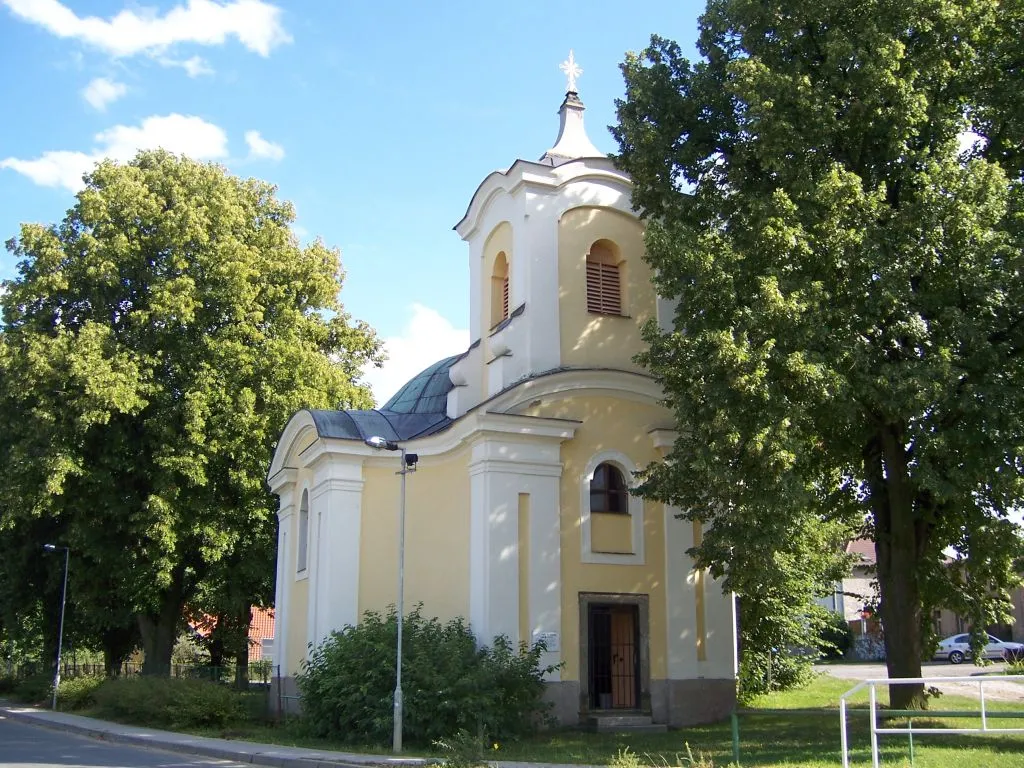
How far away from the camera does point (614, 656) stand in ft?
60.8

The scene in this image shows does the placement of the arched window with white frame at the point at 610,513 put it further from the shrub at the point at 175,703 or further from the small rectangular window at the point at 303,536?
the shrub at the point at 175,703

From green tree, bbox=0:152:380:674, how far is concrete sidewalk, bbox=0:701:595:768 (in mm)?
5261

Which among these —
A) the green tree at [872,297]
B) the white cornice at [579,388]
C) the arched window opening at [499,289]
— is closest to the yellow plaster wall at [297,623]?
the white cornice at [579,388]

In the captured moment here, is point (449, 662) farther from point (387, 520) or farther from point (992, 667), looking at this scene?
point (992, 667)

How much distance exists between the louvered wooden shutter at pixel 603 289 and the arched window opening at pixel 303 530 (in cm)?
793

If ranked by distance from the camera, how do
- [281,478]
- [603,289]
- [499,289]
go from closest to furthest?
[603,289]
[499,289]
[281,478]

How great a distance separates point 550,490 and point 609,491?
1.48m

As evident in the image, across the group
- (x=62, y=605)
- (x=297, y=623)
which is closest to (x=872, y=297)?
(x=297, y=623)

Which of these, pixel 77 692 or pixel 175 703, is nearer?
pixel 175 703

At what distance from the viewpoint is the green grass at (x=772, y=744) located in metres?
12.2

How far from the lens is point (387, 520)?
2022 centimetres

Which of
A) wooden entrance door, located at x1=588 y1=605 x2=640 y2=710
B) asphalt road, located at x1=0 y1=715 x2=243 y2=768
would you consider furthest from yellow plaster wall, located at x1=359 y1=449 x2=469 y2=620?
asphalt road, located at x1=0 y1=715 x2=243 y2=768

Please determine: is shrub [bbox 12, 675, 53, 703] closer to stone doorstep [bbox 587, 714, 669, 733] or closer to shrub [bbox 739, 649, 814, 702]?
stone doorstep [bbox 587, 714, 669, 733]

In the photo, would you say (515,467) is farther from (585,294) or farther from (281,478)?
(281,478)
